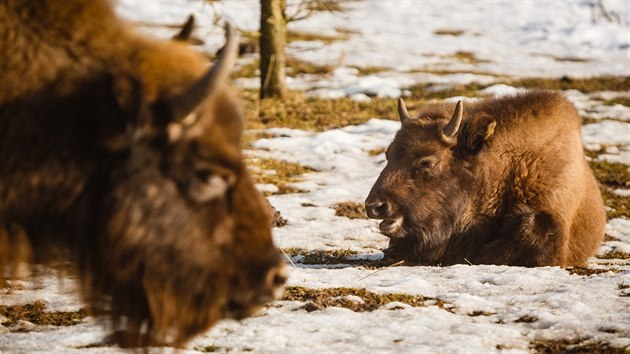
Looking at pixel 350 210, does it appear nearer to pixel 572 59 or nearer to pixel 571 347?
pixel 571 347

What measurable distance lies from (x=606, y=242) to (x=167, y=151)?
6663mm

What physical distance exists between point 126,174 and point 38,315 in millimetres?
2488

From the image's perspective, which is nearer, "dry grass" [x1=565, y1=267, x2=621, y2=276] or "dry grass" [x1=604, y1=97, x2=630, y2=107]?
"dry grass" [x1=565, y1=267, x2=621, y2=276]

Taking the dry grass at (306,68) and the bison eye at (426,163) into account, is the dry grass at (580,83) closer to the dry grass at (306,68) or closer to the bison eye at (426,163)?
the dry grass at (306,68)

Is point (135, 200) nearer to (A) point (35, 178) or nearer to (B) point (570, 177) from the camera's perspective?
(A) point (35, 178)

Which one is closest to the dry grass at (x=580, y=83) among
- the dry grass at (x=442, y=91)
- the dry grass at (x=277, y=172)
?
the dry grass at (x=442, y=91)

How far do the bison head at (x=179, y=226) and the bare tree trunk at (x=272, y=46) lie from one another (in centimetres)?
1194

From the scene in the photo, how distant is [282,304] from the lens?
6293mm

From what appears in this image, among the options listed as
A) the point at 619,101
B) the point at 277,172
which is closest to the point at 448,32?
the point at 619,101

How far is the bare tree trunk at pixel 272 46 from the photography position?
15.8 m

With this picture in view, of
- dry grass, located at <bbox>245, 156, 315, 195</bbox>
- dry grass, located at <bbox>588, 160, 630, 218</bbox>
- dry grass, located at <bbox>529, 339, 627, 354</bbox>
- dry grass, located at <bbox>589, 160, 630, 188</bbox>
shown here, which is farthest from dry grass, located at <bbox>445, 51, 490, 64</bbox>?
dry grass, located at <bbox>529, 339, 627, 354</bbox>

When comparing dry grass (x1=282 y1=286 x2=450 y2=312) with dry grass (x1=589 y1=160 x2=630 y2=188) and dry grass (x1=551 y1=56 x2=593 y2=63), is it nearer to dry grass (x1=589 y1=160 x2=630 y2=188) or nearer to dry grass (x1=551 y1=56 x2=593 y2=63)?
dry grass (x1=589 y1=160 x2=630 y2=188)

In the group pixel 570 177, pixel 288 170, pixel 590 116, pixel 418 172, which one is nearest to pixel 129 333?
pixel 418 172

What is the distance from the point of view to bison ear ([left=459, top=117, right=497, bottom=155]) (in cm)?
850
